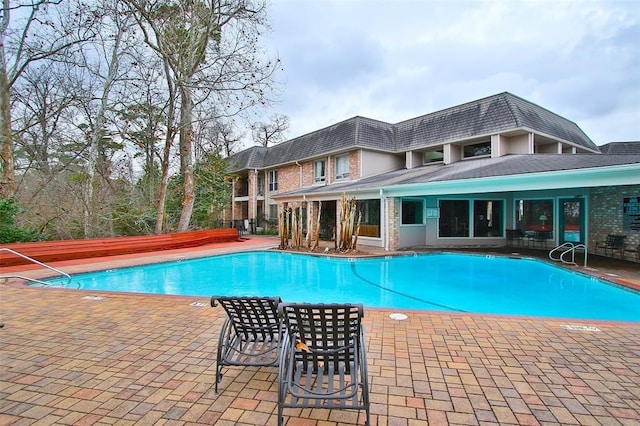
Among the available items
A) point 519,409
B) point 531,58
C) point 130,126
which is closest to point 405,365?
point 519,409

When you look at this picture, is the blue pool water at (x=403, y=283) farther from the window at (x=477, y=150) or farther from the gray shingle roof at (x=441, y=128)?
the gray shingle roof at (x=441, y=128)

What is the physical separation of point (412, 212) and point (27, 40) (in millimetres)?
16169

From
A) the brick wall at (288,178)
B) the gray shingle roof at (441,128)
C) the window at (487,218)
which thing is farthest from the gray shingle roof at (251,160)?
the window at (487,218)

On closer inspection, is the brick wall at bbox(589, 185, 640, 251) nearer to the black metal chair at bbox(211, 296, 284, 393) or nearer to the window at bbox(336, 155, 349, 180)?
the window at bbox(336, 155, 349, 180)

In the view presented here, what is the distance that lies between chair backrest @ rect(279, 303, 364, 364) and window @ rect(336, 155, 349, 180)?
16709 mm

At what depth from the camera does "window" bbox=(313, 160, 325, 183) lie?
68.2 ft

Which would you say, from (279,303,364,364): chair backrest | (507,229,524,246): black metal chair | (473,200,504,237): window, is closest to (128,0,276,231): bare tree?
(473,200,504,237): window

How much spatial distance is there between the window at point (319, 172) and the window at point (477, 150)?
27.6ft

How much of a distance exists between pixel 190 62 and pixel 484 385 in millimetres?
16828

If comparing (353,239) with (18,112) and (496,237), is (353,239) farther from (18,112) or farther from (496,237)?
(18,112)

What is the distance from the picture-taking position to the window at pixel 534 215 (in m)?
14.0

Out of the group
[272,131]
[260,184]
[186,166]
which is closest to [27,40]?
[186,166]

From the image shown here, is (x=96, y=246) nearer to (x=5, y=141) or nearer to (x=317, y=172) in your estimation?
(x=5, y=141)

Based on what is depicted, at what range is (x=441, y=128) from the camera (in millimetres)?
17078
